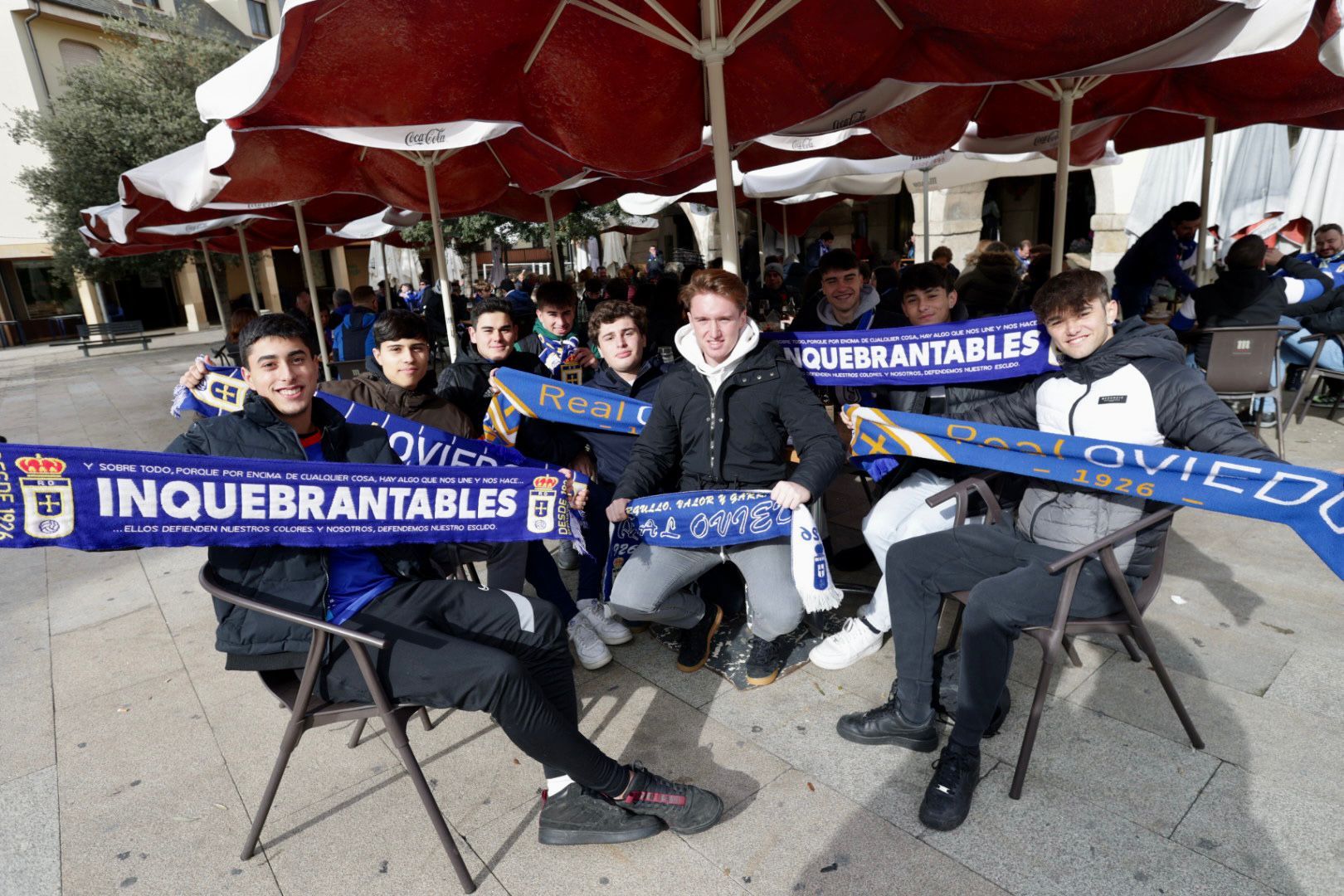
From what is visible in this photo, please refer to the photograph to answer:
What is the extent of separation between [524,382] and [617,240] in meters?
23.3

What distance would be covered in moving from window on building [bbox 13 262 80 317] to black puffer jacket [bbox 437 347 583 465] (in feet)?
93.6

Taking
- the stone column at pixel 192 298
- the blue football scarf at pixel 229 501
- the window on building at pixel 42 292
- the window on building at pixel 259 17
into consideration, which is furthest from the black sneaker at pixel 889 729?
the window on building at pixel 259 17

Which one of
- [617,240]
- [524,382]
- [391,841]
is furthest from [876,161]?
[617,240]

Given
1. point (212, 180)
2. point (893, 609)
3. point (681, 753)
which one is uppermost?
point (212, 180)

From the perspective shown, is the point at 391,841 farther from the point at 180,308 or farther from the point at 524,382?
the point at 180,308

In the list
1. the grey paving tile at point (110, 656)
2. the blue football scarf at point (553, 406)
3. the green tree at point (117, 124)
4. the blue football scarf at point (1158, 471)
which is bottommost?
the grey paving tile at point (110, 656)

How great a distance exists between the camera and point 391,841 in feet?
7.77

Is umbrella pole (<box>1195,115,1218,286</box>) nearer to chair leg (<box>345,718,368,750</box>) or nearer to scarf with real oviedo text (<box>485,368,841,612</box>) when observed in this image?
scarf with real oviedo text (<box>485,368,841,612</box>)

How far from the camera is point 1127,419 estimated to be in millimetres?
2527

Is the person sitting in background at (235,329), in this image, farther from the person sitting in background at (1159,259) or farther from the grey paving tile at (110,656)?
the person sitting in background at (1159,259)

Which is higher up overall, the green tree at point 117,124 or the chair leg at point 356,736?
the green tree at point 117,124

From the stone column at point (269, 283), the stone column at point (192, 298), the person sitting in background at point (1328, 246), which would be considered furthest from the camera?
the stone column at point (269, 283)

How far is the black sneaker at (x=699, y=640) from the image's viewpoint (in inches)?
128

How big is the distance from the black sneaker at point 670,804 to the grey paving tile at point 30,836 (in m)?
1.78
